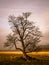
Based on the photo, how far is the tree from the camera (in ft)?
12.1

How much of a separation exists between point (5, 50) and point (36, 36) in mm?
631

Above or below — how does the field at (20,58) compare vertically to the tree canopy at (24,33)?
below

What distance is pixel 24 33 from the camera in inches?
146

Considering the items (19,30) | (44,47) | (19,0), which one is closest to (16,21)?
(19,30)

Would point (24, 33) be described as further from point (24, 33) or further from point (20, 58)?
point (20, 58)

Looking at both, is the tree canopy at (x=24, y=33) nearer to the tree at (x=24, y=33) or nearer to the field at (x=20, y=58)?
the tree at (x=24, y=33)

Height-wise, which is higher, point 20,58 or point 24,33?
point 24,33

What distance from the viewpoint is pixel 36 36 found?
3727 millimetres

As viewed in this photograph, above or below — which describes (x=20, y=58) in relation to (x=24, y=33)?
below

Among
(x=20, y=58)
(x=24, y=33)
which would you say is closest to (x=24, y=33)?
(x=24, y=33)

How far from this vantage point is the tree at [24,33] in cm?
369

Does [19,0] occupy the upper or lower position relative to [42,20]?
upper

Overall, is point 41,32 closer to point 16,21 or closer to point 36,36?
point 36,36

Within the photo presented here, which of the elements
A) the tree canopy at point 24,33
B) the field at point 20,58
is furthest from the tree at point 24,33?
the field at point 20,58
